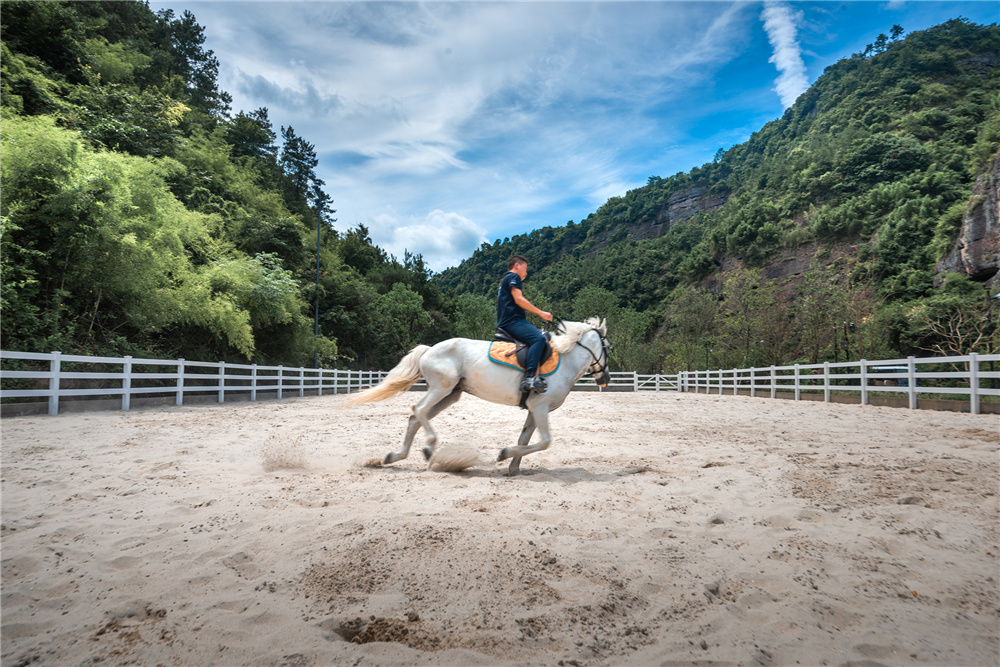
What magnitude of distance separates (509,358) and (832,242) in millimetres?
62141

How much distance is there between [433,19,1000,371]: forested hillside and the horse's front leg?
62.8ft

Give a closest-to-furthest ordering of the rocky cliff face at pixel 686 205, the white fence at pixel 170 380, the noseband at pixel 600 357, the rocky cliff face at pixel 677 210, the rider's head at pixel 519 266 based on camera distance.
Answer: the rider's head at pixel 519 266
the noseband at pixel 600 357
the white fence at pixel 170 380
the rocky cliff face at pixel 686 205
the rocky cliff face at pixel 677 210

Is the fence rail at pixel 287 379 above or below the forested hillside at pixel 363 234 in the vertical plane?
below

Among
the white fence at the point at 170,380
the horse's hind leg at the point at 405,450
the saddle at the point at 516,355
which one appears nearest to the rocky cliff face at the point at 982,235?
the white fence at the point at 170,380

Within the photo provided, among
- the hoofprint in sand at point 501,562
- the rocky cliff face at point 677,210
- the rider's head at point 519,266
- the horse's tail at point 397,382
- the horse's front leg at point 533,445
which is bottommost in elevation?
the hoofprint in sand at point 501,562

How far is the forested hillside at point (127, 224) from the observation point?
990 centimetres

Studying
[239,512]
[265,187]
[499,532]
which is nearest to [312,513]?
[239,512]

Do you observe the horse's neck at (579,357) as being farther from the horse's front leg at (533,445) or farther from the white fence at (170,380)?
the white fence at (170,380)

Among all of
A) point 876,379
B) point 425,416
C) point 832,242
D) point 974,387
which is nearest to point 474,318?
point 876,379

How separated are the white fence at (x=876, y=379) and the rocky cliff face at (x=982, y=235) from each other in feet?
53.3

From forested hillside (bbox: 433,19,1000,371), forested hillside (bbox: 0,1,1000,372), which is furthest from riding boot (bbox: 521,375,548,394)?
forested hillside (bbox: 433,19,1000,371)

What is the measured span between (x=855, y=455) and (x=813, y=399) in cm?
1173

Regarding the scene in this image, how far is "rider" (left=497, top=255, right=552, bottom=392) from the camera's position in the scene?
4719mm

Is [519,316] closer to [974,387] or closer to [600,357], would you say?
[600,357]
